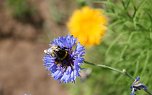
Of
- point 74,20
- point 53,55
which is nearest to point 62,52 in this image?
point 53,55

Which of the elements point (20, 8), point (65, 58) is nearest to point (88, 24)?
point (20, 8)

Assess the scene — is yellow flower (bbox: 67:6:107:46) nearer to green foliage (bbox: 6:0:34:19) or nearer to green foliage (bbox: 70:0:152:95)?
green foliage (bbox: 70:0:152:95)

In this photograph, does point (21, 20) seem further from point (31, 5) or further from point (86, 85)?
point (86, 85)

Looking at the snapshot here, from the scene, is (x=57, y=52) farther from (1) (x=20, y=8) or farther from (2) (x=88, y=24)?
(1) (x=20, y=8)

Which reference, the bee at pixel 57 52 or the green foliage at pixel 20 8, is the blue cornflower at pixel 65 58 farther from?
the green foliage at pixel 20 8

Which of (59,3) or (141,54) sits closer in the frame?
(141,54)

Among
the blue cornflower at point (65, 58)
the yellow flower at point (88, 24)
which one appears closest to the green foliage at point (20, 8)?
the yellow flower at point (88, 24)

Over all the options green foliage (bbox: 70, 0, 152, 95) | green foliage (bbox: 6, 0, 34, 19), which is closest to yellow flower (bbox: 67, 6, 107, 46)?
green foliage (bbox: 70, 0, 152, 95)
